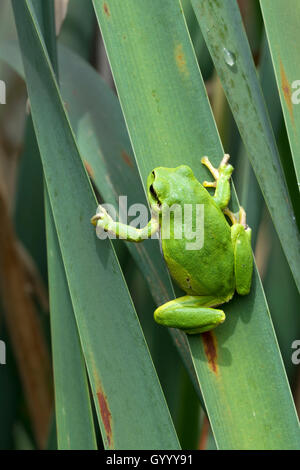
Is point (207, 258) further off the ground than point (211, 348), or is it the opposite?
point (207, 258)

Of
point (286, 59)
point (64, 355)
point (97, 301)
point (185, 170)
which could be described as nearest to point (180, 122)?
point (185, 170)

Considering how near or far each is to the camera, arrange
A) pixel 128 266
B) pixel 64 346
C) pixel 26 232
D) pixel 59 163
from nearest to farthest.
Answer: pixel 59 163 → pixel 64 346 → pixel 128 266 → pixel 26 232

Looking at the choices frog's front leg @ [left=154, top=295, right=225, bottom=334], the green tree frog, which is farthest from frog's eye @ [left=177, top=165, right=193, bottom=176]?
frog's front leg @ [left=154, top=295, right=225, bottom=334]

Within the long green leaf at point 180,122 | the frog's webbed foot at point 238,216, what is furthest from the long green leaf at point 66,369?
the frog's webbed foot at point 238,216

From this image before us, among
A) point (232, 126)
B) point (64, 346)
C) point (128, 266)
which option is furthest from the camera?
point (128, 266)

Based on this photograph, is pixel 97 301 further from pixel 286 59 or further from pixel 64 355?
pixel 286 59

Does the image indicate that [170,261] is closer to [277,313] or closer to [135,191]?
[135,191]

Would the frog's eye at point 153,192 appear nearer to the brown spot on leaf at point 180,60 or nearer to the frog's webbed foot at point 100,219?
the frog's webbed foot at point 100,219
